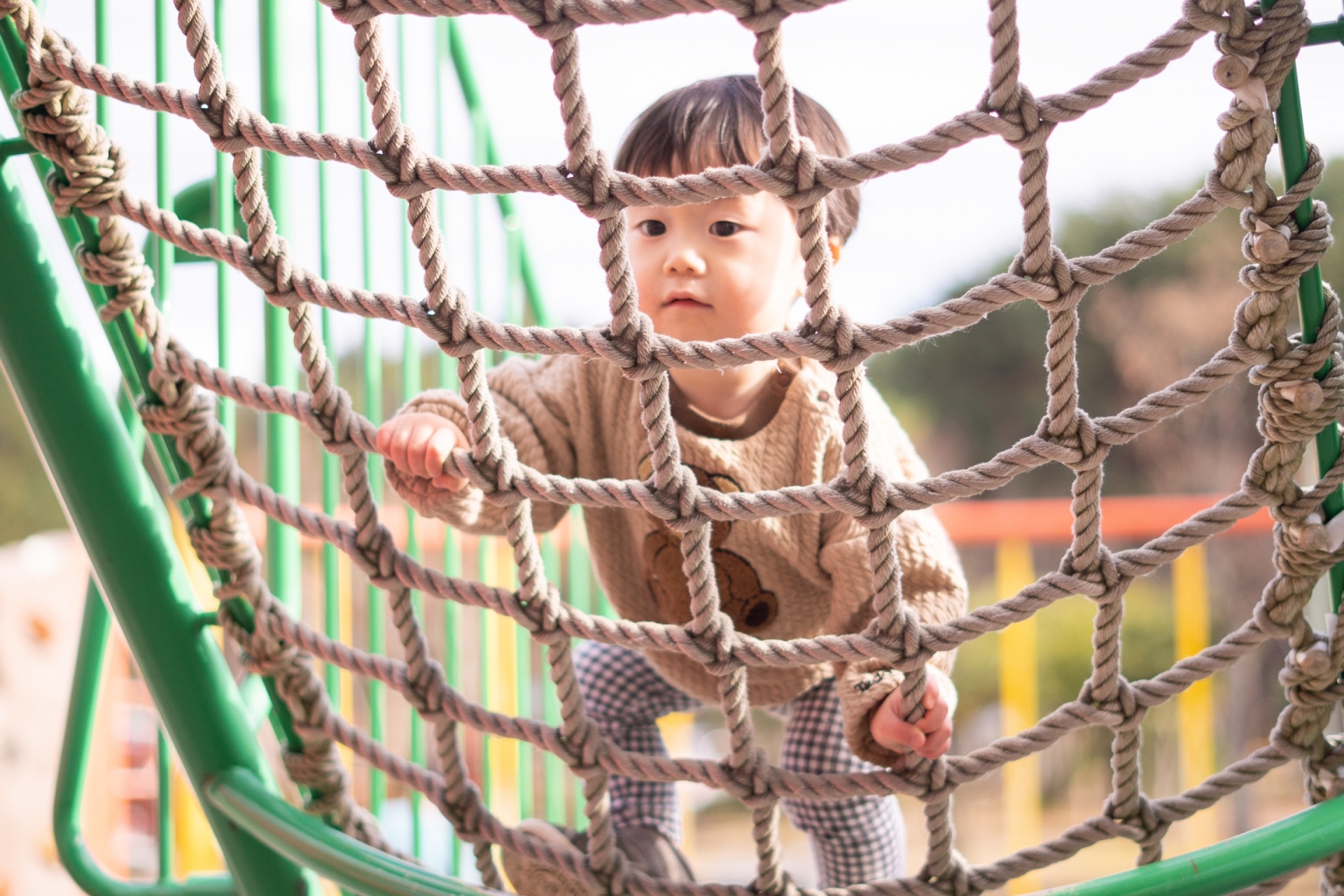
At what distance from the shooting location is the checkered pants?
3.37ft

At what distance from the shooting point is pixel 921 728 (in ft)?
2.37

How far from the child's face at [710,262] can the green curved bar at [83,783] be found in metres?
0.57

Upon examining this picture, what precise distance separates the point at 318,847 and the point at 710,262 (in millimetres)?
528

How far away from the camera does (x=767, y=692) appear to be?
3.34 feet

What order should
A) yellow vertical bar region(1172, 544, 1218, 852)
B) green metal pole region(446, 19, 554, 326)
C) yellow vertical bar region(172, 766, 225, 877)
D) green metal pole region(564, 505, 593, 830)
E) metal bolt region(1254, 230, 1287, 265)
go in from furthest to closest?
1. yellow vertical bar region(1172, 544, 1218, 852)
2. yellow vertical bar region(172, 766, 225, 877)
3. green metal pole region(564, 505, 593, 830)
4. green metal pole region(446, 19, 554, 326)
5. metal bolt region(1254, 230, 1287, 265)

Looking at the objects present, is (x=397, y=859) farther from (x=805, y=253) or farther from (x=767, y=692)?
(x=805, y=253)

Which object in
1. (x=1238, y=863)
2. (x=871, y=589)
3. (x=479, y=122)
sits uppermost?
(x=479, y=122)

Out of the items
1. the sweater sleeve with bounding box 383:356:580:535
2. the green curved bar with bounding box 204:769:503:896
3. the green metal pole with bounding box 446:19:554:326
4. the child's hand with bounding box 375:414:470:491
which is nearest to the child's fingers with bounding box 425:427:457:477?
the child's hand with bounding box 375:414:470:491

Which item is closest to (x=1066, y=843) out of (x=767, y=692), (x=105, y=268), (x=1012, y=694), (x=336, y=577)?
(x=767, y=692)

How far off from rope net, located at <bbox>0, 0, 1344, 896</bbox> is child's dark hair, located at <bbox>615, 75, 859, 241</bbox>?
33 centimetres

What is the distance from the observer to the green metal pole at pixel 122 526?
2.51 ft

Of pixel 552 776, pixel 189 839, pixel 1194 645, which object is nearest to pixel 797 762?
pixel 552 776

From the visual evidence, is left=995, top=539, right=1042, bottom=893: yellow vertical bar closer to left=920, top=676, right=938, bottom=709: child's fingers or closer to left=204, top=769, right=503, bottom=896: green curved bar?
left=920, top=676, right=938, bottom=709: child's fingers

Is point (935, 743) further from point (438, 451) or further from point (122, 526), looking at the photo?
point (122, 526)
